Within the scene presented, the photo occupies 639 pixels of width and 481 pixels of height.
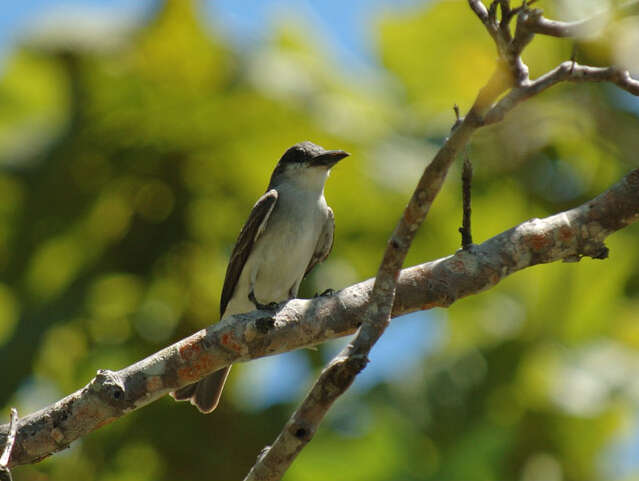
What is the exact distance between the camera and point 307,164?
622 centimetres

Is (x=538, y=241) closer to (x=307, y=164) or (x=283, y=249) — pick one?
(x=283, y=249)

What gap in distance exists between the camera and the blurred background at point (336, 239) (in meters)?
7.09

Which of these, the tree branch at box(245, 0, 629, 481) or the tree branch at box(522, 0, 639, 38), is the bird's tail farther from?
the tree branch at box(522, 0, 639, 38)

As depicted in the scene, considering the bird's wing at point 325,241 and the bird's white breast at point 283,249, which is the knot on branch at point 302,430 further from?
the bird's wing at point 325,241

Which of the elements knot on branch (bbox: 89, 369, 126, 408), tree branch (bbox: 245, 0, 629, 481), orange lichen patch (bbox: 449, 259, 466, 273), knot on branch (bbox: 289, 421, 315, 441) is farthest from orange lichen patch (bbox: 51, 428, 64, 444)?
orange lichen patch (bbox: 449, 259, 466, 273)

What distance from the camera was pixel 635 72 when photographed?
4.98 metres

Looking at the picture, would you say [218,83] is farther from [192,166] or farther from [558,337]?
[558,337]

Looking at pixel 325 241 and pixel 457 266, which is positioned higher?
pixel 325 241

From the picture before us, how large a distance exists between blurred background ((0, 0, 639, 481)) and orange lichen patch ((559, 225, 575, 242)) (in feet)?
9.56

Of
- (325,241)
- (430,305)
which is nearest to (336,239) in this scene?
(325,241)

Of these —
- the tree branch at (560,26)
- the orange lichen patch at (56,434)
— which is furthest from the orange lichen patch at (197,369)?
the tree branch at (560,26)

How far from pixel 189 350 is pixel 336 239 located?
11.6ft

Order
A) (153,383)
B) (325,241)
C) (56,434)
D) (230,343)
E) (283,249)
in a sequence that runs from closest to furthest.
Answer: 1. (56,434)
2. (153,383)
3. (230,343)
4. (283,249)
5. (325,241)

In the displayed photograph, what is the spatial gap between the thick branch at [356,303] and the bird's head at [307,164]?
206cm
